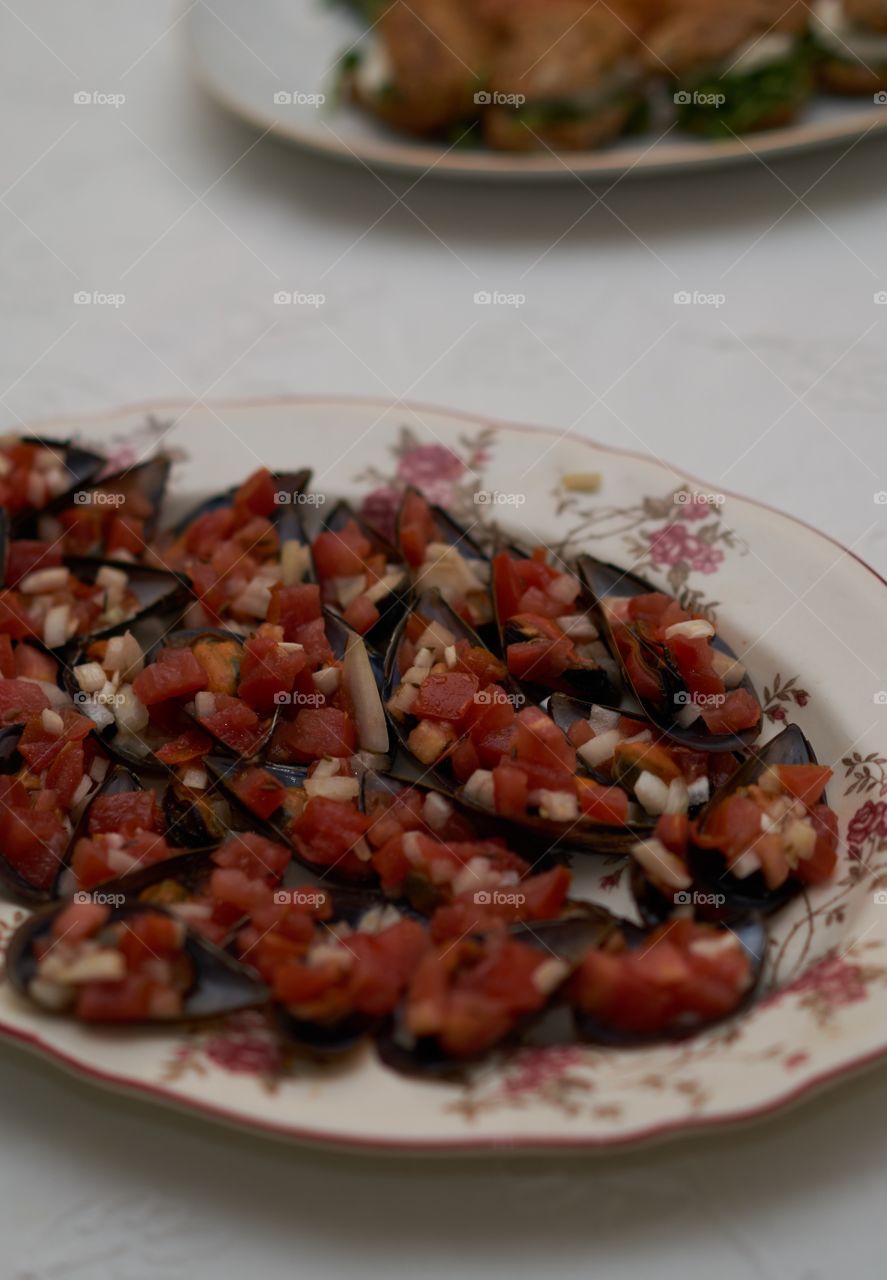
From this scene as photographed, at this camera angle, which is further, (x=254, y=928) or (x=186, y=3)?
(x=186, y=3)

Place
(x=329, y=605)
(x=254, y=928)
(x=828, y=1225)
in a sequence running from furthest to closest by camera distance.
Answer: (x=329, y=605) < (x=254, y=928) < (x=828, y=1225)

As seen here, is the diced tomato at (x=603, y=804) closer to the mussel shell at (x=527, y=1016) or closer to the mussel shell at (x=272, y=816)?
the mussel shell at (x=527, y=1016)

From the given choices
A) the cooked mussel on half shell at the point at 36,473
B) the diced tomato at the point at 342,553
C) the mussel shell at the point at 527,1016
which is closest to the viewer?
the mussel shell at the point at 527,1016

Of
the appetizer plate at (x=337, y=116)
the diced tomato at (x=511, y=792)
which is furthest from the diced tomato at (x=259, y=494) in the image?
the appetizer plate at (x=337, y=116)

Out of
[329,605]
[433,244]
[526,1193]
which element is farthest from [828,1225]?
[433,244]

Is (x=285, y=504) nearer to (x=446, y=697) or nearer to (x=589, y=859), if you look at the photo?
(x=446, y=697)

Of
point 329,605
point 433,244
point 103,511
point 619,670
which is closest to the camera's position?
point 619,670

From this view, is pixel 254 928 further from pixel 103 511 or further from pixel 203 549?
pixel 103 511
